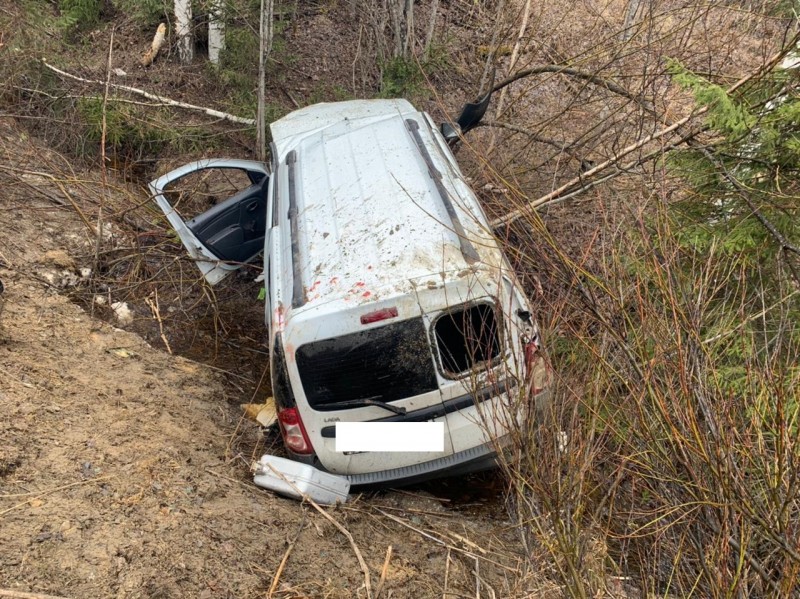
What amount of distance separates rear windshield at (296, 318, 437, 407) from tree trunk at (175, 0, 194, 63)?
303 inches

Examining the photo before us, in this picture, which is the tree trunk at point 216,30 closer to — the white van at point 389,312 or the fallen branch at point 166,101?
the fallen branch at point 166,101

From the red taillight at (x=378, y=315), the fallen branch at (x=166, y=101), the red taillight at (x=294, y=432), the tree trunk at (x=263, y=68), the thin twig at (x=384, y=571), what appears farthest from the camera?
the fallen branch at (x=166, y=101)

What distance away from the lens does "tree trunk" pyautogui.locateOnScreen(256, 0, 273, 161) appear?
294 inches

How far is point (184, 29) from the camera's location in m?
9.42

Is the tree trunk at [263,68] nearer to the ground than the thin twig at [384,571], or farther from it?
farther from it

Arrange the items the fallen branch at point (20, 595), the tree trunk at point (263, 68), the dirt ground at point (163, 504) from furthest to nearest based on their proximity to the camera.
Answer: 1. the tree trunk at point (263, 68)
2. the dirt ground at point (163, 504)
3. the fallen branch at point (20, 595)

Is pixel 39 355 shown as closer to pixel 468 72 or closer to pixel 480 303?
pixel 480 303

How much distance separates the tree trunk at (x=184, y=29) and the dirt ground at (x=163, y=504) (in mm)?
5432

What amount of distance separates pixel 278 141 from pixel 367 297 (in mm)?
2593

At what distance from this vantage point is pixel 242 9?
875 cm

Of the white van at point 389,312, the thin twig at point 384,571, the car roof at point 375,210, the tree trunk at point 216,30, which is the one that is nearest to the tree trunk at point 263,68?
the tree trunk at point 216,30

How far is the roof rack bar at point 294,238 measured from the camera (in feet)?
12.4

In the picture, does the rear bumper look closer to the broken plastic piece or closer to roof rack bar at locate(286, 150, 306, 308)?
the broken plastic piece

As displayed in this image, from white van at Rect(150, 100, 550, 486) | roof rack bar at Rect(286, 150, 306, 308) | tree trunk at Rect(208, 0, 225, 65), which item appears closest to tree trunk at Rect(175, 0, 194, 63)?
tree trunk at Rect(208, 0, 225, 65)
